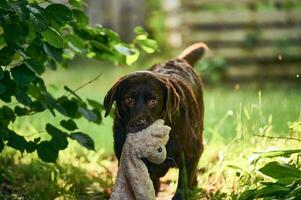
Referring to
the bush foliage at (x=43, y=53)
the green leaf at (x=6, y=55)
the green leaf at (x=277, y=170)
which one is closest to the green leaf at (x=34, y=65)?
the bush foliage at (x=43, y=53)

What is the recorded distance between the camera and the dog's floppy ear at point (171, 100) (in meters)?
3.78

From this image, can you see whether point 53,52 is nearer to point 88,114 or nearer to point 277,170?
point 88,114

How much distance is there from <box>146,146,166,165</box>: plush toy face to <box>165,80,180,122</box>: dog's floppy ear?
0.19 m

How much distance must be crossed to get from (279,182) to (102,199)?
1358 mm

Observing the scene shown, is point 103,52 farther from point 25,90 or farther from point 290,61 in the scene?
point 290,61

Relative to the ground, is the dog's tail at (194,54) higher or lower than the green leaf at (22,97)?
higher

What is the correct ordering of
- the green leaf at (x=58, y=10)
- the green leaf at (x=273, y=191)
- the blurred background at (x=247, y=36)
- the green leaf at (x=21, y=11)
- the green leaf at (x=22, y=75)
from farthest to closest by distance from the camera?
the blurred background at (x=247, y=36) → the green leaf at (x=22, y=75) → the green leaf at (x=58, y=10) → the green leaf at (x=21, y=11) → the green leaf at (x=273, y=191)

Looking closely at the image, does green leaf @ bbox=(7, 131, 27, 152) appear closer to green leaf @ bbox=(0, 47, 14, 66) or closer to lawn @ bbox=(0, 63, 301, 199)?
lawn @ bbox=(0, 63, 301, 199)

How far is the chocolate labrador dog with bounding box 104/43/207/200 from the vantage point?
371 centimetres

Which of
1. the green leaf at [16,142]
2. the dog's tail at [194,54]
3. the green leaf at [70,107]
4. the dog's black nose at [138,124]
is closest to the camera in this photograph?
the dog's black nose at [138,124]

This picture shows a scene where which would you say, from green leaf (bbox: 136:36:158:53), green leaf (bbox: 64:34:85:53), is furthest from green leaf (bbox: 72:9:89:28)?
green leaf (bbox: 136:36:158:53)

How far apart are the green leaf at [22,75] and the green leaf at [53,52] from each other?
0.33m

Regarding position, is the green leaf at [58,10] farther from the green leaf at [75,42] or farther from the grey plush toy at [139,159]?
the green leaf at [75,42]

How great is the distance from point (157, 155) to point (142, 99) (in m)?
0.30
